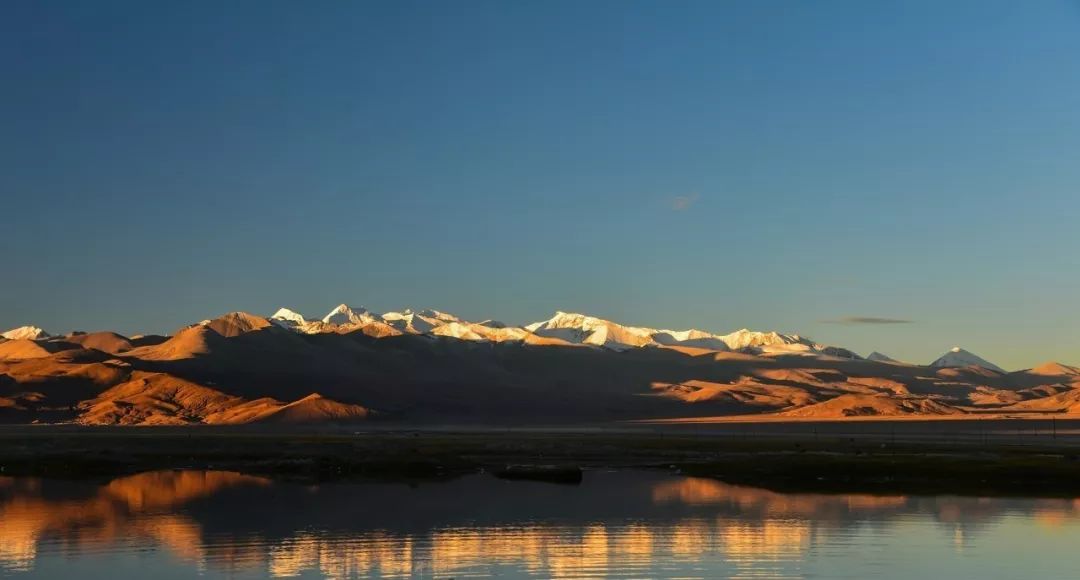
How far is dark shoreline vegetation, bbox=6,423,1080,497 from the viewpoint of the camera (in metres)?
77.1

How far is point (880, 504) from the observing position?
62.2 metres

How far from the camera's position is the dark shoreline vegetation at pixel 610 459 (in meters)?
77.1

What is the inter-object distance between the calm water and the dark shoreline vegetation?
10295 millimetres

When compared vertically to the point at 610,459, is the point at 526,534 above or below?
below

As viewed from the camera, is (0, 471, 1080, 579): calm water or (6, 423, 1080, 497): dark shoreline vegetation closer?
(0, 471, 1080, 579): calm water

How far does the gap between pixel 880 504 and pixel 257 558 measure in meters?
33.2

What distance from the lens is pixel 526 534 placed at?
5000 cm

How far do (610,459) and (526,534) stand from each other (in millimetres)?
49740

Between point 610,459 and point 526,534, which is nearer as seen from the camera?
point 526,534

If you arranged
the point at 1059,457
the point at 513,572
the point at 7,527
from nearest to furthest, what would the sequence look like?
the point at 513,572 < the point at 7,527 < the point at 1059,457

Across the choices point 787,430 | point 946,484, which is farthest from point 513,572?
point 787,430

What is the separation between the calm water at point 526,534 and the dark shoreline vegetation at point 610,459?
10295 millimetres

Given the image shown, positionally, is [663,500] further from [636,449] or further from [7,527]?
[636,449]

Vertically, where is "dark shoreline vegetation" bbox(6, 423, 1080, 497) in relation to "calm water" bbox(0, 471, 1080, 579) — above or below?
above
